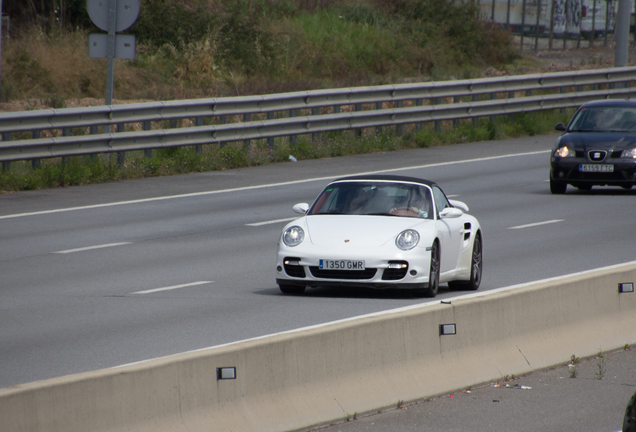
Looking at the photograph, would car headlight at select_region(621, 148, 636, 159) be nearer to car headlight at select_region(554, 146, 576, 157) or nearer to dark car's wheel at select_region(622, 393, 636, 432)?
car headlight at select_region(554, 146, 576, 157)

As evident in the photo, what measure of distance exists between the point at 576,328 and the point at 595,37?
57.5 m

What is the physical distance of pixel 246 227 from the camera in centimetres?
1636

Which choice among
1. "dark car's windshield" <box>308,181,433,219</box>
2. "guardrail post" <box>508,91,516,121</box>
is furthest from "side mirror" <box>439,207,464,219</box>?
"guardrail post" <box>508,91,516,121</box>

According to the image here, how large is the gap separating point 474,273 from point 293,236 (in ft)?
6.86

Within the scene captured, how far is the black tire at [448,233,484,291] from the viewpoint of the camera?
1211cm

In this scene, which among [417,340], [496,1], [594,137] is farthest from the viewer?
[496,1]

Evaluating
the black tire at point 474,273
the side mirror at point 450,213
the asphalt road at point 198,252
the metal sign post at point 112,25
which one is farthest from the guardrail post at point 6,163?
the side mirror at point 450,213

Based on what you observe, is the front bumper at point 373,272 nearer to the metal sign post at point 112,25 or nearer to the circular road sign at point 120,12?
the metal sign post at point 112,25

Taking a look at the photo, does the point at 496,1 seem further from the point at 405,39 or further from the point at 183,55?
the point at 183,55

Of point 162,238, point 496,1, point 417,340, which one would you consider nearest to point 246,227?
point 162,238

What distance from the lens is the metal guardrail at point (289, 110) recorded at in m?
20.0

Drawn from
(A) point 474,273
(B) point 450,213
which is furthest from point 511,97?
(B) point 450,213

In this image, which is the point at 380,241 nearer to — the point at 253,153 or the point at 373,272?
the point at 373,272

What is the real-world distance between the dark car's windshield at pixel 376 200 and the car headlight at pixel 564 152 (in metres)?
8.85
